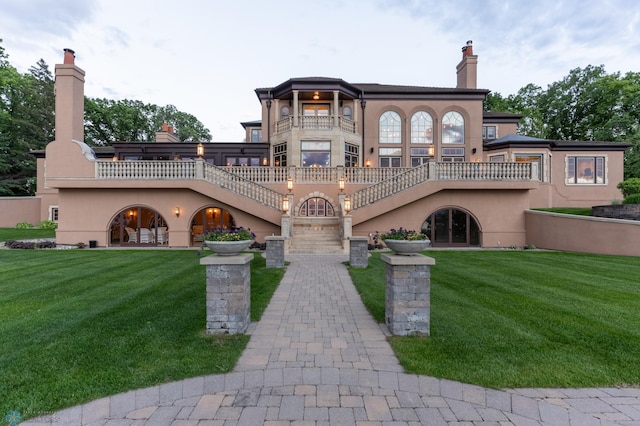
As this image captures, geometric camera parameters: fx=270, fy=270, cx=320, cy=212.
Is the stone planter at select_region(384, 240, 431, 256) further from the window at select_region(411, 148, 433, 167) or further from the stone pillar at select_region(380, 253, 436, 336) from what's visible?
the window at select_region(411, 148, 433, 167)

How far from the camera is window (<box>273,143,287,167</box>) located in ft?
63.4

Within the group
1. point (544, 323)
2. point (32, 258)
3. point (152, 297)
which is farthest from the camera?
point (32, 258)

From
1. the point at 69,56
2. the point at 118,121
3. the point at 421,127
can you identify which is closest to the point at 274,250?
the point at 421,127

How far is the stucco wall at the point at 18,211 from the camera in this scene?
941 inches

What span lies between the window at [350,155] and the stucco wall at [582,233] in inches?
424

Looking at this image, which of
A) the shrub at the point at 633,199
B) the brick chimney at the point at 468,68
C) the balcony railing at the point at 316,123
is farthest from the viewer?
the brick chimney at the point at 468,68

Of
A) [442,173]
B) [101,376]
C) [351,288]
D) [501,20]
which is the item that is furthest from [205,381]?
[501,20]

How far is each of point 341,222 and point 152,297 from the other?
9454 millimetres

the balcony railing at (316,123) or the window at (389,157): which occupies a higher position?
the balcony railing at (316,123)

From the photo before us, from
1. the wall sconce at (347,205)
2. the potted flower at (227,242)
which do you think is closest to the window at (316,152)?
the wall sconce at (347,205)

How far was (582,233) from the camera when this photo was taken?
12.6 meters

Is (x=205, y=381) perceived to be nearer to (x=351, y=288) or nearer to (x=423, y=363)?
(x=423, y=363)

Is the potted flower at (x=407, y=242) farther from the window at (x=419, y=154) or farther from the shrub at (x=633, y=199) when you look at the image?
the window at (x=419, y=154)

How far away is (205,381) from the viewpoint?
316cm
